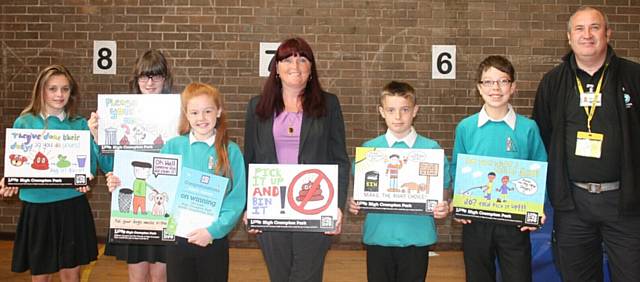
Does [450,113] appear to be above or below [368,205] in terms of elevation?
above

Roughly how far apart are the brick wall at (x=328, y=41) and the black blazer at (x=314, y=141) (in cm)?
340

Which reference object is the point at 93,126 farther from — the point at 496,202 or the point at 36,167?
the point at 496,202

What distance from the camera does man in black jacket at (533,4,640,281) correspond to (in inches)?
120

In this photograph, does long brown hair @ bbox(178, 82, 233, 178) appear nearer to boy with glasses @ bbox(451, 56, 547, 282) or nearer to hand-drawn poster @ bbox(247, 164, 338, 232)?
hand-drawn poster @ bbox(247, 164, 338, 232)

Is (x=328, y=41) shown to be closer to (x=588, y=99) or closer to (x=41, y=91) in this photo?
(x=41, y=91)

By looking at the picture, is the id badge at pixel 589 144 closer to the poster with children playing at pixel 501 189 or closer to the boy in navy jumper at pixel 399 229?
the poster with children playing at pixel 501 189

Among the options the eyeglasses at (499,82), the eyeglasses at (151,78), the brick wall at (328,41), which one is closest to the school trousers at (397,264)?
the eyeglasses at (499,82)

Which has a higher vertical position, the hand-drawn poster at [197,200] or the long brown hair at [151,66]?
the long brown hair at [151,66]

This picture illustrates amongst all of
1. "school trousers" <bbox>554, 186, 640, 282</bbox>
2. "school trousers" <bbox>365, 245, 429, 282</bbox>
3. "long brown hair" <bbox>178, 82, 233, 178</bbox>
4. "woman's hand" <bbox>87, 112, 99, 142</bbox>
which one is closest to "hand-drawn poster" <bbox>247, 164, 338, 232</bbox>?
"long brown hair" <bbox>178, 82, 233, 178</bbox>

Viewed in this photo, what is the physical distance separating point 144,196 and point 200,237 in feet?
1.32

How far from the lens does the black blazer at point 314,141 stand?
3064 millimetres

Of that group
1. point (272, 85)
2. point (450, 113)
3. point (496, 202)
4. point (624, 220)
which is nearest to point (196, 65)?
point (450, 113)

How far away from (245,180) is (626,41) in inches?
212

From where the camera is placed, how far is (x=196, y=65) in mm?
6535
